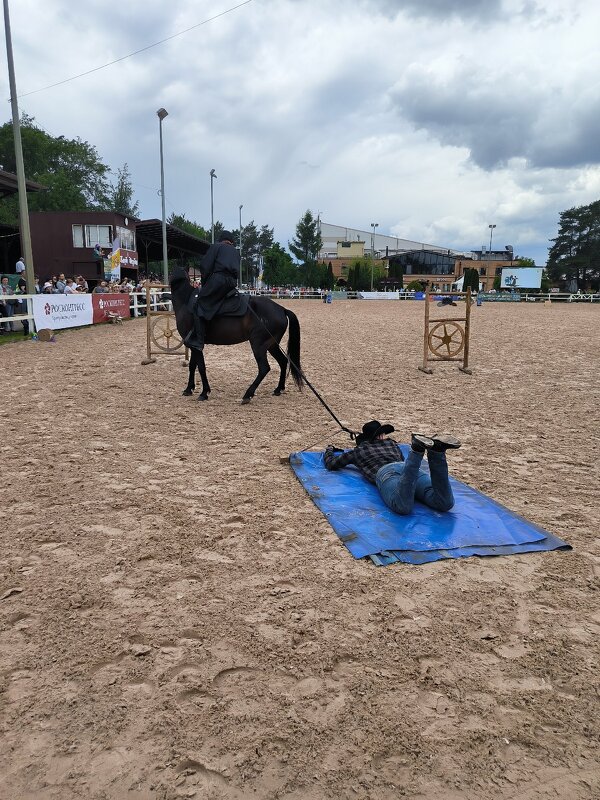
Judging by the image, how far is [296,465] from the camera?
5.38 metres

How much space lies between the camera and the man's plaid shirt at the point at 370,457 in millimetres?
4883

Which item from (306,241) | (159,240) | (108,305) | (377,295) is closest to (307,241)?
(306,241)

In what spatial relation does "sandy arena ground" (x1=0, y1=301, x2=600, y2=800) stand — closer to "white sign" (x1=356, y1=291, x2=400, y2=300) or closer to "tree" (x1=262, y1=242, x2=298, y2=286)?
"white sign" (x1=356, y1=291, x2=400, y2=300)

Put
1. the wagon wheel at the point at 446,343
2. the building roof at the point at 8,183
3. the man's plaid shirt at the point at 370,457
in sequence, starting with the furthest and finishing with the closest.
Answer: the building roof at the point at 8,183, the wagon wheel at the point at 446,343, the man's plaid shirt at the point at 370,457

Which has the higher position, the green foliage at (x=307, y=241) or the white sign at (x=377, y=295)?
the green foliage at (x=307, y=241)

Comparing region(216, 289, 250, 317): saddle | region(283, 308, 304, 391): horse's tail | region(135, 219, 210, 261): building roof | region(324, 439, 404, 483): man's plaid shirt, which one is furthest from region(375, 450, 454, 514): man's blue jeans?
region(135, 219, 210, 261): building roof

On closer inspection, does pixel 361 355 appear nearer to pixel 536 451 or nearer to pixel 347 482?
pixel 536 451

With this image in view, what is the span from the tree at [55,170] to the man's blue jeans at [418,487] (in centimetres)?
6131

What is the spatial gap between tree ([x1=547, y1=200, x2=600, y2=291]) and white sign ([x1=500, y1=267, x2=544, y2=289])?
30.8 m

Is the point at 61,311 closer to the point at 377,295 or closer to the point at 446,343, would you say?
the point at 446,343

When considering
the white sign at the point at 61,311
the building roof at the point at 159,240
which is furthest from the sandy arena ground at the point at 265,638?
the building roof at the point at 159,240

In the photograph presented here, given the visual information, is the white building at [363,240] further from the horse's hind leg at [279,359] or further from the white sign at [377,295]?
the horse's hind leg at [279,359]

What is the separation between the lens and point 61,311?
17.3 m

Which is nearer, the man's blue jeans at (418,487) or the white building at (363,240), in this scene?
the man's blue jeans at (418,487)
